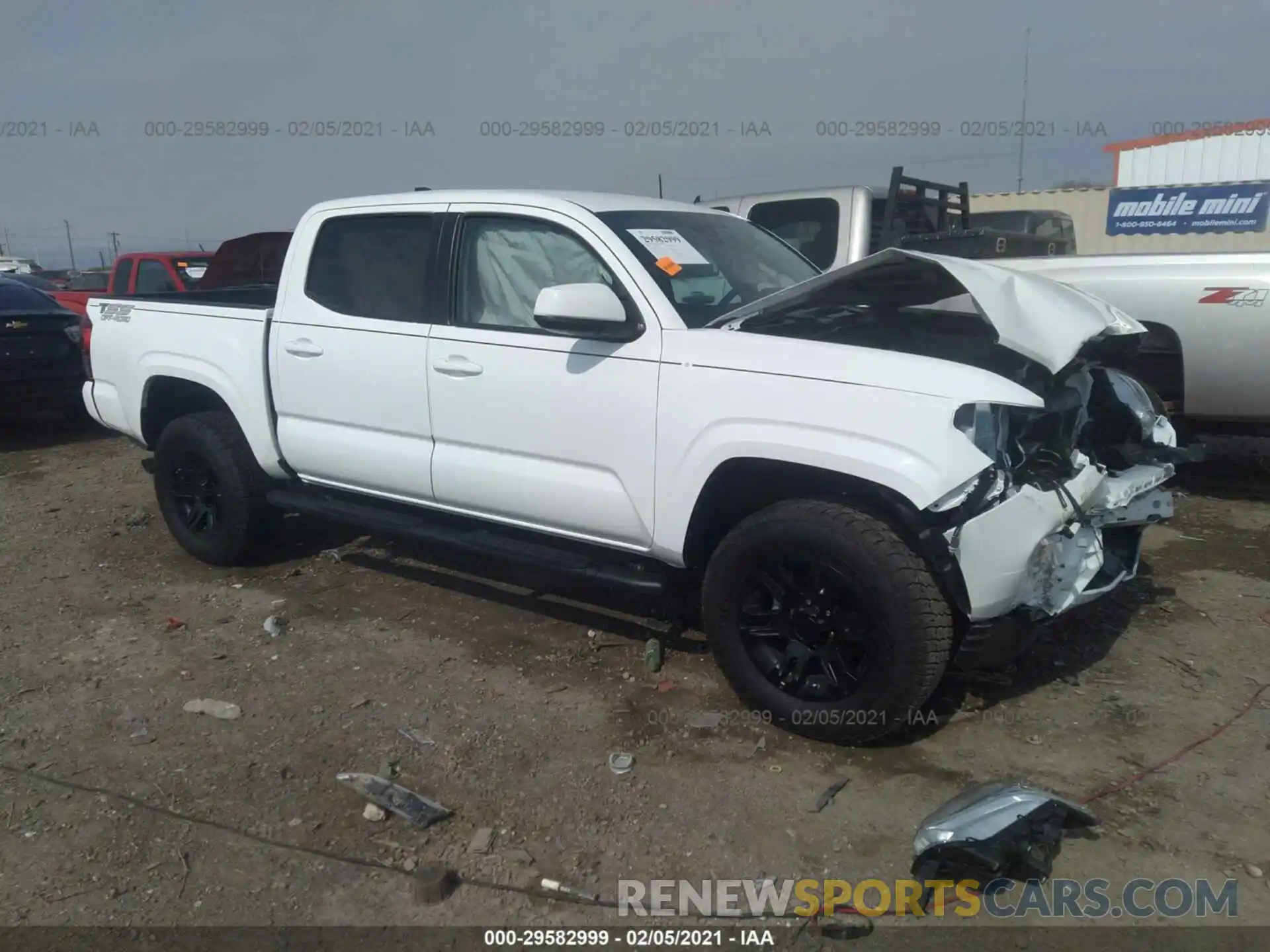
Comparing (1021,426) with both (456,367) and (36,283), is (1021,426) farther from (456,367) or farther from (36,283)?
(36,283)

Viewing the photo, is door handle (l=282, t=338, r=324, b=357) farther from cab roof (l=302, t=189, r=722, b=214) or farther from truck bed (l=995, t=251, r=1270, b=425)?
truck bed (l=995, t=251, r=1270, b=425)

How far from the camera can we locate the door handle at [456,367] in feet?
13.6

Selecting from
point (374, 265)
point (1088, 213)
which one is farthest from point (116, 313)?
point (1088, 213)

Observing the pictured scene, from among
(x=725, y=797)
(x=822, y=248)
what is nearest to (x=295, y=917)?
(x=725, y=797)

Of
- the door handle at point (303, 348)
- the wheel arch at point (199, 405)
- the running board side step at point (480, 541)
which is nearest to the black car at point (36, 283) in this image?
the wheel arch at point (199, 405)

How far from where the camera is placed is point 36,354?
8.98 meters

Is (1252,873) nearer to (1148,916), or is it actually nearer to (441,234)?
(1148,916)

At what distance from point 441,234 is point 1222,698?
3.66 meters

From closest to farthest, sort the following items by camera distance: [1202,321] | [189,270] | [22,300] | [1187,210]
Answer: [1202,321], [22,300], [189,270], [1187,210]

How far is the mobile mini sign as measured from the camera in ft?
67.5

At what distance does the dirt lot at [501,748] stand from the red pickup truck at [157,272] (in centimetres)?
604

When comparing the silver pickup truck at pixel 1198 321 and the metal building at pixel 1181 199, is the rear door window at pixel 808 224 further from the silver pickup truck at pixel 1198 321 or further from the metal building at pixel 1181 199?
the metal building at pixel 1181 199

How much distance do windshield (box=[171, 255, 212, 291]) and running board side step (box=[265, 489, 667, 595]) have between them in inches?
254

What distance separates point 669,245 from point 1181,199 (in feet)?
70.6
